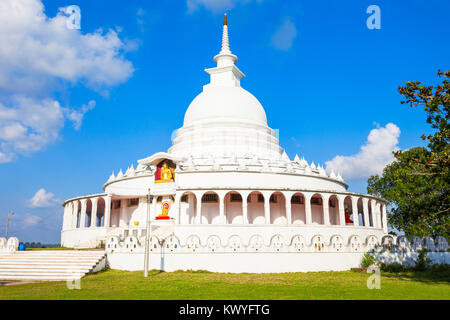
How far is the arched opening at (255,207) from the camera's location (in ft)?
105

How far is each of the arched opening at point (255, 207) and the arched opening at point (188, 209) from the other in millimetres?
4742

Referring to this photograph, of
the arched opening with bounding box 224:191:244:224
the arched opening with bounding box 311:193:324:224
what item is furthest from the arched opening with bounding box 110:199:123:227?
the arched opening with bounding box 311:193:324:224

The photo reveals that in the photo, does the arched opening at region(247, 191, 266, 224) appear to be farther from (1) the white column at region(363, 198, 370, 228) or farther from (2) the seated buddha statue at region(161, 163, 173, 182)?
(1) the white column at region(363, 198, 370, 228)

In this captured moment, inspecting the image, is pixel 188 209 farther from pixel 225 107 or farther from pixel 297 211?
pixel 225 107

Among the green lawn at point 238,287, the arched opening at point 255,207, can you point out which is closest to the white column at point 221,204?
the arched opening at point 255,207

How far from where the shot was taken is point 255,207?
106 ft

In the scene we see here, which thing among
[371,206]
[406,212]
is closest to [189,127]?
[371,206]

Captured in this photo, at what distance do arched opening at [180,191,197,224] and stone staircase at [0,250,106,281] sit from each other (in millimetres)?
8371

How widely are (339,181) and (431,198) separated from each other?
19.8 meters

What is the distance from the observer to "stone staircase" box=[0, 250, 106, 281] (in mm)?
21266

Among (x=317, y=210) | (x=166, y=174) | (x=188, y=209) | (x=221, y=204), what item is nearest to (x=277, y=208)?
(x=317, y=210)

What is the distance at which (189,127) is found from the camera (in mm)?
41438
